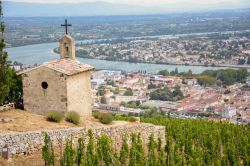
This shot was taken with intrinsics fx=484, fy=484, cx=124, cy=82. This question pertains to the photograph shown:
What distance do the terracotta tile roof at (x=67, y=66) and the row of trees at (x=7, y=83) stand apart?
2.14m

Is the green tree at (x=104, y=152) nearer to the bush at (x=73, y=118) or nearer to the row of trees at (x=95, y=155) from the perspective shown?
the row of trees at (x=95, y=155)

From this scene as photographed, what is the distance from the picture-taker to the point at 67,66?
23.5 meters

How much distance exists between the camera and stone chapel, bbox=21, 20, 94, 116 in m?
22.4

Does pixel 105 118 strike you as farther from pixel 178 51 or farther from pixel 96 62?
pixel 178 51

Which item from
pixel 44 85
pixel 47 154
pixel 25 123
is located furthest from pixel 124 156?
pixel 44 85

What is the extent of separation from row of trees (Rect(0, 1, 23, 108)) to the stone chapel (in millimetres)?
→ 933

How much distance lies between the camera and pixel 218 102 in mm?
82375

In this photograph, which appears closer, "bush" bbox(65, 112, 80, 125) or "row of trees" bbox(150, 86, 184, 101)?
"bush" bbox(65, 112, 80, 125)

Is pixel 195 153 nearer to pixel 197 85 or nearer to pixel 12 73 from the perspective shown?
pixel 12 73

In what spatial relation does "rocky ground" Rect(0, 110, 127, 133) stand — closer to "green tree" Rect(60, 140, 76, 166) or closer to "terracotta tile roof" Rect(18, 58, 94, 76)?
"terracotta tile roof" Rect(18, 58, 94, 76)

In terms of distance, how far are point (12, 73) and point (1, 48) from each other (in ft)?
9.30

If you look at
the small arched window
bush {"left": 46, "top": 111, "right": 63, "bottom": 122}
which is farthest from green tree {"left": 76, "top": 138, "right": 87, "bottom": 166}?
the small arched window

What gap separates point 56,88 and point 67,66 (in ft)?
4.97

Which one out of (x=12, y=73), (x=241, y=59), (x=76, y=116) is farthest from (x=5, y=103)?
(x=241, y=59)
